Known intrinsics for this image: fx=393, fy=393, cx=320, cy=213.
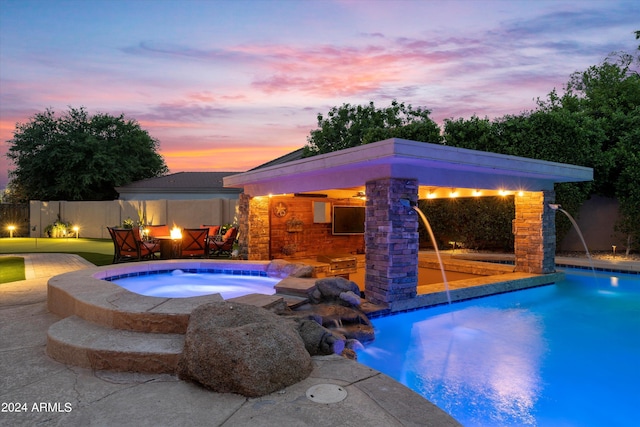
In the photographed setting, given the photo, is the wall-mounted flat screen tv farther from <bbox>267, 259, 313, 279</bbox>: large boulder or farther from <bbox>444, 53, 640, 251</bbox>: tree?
<bbox>444, 53, 640, 251</bbox>: tree

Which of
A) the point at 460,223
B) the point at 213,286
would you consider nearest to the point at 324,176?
the point at 213,286

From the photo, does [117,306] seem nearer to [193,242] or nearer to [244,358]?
[244,358]

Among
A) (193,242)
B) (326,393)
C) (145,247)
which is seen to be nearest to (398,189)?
(326,393)

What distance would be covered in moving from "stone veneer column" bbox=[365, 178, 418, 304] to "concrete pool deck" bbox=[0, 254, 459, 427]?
124 inches

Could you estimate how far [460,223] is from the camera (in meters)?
15.6

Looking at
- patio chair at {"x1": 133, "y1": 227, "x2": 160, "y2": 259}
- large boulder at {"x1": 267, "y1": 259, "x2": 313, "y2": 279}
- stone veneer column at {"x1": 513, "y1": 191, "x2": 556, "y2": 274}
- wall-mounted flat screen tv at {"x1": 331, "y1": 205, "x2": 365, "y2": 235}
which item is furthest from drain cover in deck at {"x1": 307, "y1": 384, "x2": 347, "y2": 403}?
wall-mounted flat screen tv at {"x1": 331, "y1": 205, "x2": 365, "y2": 235}

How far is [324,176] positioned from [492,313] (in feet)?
14.5

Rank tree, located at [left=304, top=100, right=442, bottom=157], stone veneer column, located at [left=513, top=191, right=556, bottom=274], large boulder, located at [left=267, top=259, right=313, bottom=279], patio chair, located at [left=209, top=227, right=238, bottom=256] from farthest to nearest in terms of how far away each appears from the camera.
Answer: tree, located at [left=304, top=100, right=442, bottom=157] → patio chair, located at [left=209, top=227, right=238, bottom=256] → stone veneer column, located at [left=513, top=191, right=556, bottom=274] → large boulder, located at [left=267, top=259, right=313, bottom=279]

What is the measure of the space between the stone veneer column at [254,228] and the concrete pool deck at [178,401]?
24.5 feet

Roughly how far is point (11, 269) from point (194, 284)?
16.9 ft

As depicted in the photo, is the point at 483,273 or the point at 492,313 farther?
the point at 483,273

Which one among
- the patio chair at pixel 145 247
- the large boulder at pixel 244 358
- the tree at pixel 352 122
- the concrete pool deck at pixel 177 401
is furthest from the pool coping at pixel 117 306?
the tree at pixel 352 122

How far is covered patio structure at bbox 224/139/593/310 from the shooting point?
22.3 ft

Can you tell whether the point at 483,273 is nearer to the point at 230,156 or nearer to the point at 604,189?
the point at 604,189
